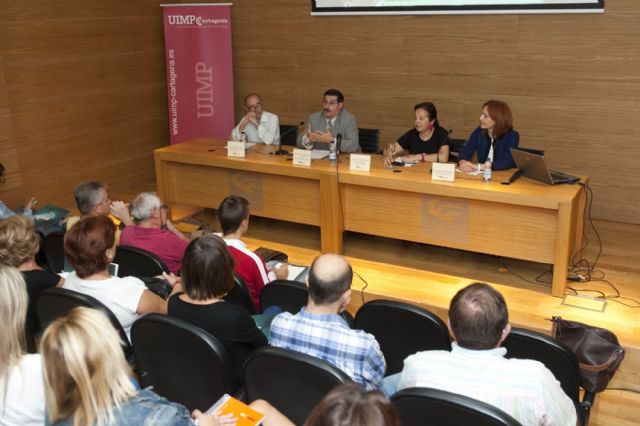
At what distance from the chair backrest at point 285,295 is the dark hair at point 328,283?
15.9 inches

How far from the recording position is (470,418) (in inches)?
60.7

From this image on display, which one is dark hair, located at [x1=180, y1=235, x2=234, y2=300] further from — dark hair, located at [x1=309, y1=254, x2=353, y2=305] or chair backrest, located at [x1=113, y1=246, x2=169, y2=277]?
chair backrest, located at [x1=113, y1=246, x2=169, y2=277]

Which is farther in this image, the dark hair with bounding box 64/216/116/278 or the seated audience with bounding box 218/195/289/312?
the seated audience with bounding box 218/195/289/312

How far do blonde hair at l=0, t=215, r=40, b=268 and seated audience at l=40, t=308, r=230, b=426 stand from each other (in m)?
1.36

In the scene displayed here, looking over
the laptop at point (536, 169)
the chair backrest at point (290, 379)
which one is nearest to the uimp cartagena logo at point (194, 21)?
the laptop at point (536, 169)

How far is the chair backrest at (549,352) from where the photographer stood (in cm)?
209

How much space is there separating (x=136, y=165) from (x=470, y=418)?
5.71 meters

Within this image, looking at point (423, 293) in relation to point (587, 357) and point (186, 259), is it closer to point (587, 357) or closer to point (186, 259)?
point (587, 357)

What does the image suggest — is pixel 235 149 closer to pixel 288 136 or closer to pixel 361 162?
pixel 288 136

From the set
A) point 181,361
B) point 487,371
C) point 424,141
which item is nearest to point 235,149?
point 424,141

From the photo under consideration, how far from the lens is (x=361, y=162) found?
424 centimetres

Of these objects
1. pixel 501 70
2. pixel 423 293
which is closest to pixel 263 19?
pixel 501 70

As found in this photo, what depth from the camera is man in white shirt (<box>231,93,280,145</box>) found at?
16.9ft

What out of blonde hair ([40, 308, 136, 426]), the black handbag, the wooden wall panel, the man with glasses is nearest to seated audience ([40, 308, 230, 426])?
blonde hair ([40, 308, 136, 426])
